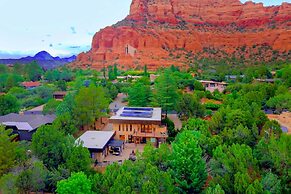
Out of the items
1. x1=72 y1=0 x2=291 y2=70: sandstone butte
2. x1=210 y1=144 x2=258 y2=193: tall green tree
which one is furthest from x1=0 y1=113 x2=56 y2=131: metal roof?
x1=72 y1=0 x2=291 y2=70: sandstone butte

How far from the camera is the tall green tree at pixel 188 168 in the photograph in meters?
17.9

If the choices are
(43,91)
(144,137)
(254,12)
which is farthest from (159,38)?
(144,137)

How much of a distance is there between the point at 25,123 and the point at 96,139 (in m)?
8.82

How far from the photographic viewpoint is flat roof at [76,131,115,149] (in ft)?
80.0

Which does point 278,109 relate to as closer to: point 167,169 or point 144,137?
point 144,137

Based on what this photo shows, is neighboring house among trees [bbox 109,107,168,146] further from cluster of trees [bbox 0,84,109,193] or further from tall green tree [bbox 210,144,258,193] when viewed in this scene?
tall green tree [bbox 210,144,258,193]

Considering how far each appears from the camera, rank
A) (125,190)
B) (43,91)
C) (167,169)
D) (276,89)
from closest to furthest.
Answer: (125,190) → (167,169) → (276,89) → (43,91)

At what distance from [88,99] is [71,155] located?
13.7 m

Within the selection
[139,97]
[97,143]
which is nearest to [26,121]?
[97,143]

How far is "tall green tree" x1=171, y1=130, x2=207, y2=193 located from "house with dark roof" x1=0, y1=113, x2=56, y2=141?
53.7 feet

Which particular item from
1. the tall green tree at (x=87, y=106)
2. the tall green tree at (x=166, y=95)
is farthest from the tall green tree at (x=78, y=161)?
the tall green tree at (x=166, y=95)

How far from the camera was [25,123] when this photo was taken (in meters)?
29.2

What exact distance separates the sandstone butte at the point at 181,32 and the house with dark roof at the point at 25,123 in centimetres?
7596

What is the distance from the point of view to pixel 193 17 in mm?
134500
